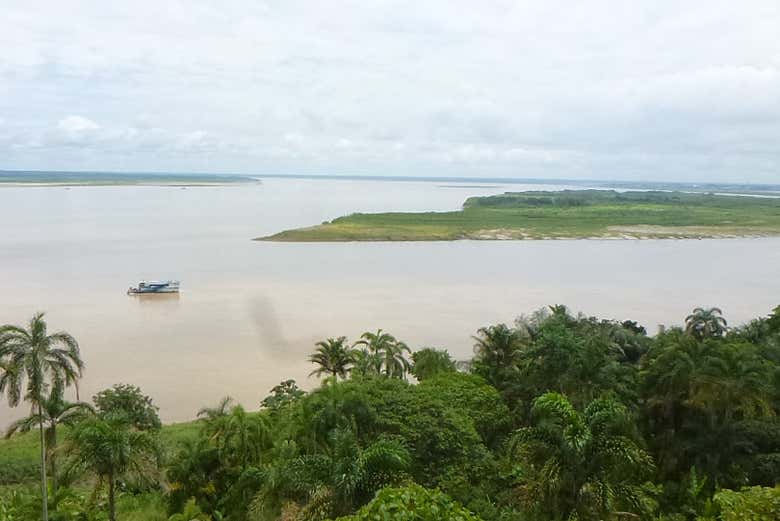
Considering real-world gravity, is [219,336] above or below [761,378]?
below

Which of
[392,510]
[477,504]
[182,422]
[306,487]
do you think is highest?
[392,510]

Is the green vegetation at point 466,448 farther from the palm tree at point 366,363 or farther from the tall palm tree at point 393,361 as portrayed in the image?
the tall palm tree at point 393,361

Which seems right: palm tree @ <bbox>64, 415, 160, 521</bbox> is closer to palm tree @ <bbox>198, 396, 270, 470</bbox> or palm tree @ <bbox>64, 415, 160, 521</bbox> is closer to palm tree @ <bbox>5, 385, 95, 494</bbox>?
palm tree @ <bbox>198, 396, 270, 470</bbox>

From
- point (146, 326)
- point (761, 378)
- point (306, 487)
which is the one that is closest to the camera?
point (306, 487)

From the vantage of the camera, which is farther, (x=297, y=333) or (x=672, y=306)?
(x=672, y=306)

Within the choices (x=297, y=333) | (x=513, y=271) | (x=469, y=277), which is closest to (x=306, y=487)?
(x=297, y=333)

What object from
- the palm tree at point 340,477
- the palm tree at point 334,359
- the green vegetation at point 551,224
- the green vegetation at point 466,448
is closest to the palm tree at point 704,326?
the green vegetation at point 466,448

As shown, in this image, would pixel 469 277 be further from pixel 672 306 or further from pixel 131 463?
pixel 131 463
